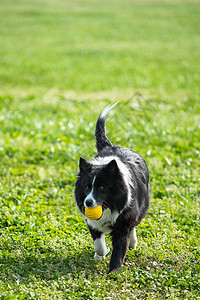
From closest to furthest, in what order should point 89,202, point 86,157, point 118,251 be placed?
point 89,202
point 118,251
point 86,157

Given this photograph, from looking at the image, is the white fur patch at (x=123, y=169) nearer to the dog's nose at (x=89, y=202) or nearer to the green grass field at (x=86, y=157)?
the dog's nose at (x=89, y=202)

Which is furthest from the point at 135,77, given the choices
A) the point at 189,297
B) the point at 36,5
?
the point at 36,5

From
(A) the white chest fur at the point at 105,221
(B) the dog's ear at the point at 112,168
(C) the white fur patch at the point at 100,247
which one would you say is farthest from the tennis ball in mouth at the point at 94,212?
(C) the white fur patch at the point at 100,247

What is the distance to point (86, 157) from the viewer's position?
300 inches

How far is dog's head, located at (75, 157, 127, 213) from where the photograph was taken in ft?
13.1

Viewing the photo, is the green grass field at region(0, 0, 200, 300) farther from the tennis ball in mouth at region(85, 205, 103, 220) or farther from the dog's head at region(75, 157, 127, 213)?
the dog's head at region(75, 157, 127, 213)

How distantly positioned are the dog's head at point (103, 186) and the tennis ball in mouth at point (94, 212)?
1.7 inches

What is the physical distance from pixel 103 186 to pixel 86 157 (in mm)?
3586

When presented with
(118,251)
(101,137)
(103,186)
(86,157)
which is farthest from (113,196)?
(86,157)

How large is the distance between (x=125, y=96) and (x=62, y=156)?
22.2ft

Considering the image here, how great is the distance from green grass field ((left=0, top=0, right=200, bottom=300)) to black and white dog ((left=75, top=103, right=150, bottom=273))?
14.7 inches

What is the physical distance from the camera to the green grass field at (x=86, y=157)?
432cm

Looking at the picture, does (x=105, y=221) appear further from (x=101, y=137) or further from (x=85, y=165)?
(x=101, y=137)

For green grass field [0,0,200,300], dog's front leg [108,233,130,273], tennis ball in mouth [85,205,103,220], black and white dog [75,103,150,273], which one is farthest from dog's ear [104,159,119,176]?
green grass field [0,0,200,300]
